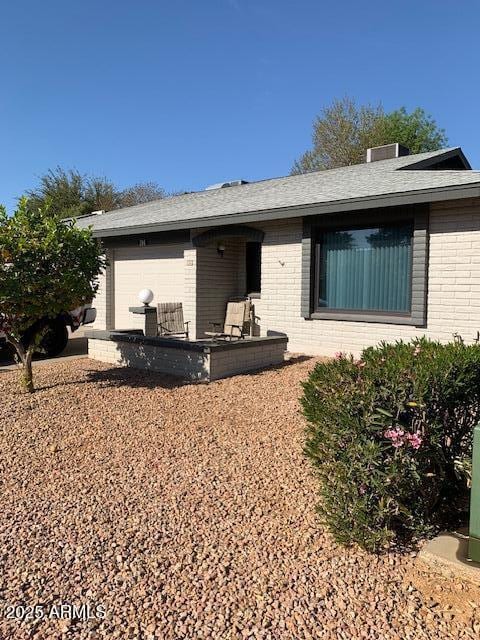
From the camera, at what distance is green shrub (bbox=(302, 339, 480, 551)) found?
2.68 meters

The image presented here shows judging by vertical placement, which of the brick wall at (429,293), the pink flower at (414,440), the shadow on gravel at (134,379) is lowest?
the shadow on gravel at (134,379)

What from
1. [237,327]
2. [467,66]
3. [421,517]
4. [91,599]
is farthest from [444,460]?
[467,66]

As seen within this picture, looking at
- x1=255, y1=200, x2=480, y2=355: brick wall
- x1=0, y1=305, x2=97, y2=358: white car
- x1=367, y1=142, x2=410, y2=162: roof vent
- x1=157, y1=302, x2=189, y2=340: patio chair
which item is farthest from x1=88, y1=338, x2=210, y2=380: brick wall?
x1=367, y1=142, x2=410, y2=162: roof vent

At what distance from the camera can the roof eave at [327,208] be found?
7.14 meters

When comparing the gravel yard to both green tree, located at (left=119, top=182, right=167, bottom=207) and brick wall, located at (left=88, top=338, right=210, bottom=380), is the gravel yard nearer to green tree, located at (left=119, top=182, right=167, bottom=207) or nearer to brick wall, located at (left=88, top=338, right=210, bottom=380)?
brick wall, located at (left=88, top=338, right=210, bottom=380)

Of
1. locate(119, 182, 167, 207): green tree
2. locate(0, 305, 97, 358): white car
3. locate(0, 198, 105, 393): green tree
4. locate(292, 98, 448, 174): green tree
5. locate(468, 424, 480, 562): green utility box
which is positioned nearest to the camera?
locate(468, 424, 480, 562): green utility box

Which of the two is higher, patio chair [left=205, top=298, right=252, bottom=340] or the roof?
the roof

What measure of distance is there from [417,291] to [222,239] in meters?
4.71

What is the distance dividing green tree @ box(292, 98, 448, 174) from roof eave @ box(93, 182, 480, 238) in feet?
73.4

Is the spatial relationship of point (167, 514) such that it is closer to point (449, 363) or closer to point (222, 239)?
point (449, 363)

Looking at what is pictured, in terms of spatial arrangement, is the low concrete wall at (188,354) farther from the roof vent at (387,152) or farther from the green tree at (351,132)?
the green tree at (351,132)

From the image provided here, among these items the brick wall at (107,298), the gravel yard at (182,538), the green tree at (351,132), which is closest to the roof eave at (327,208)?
the brick wall at (107,298)

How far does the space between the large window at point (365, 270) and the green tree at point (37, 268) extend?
457 cm

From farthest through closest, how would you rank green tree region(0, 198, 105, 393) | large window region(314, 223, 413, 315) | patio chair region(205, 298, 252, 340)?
patio chair region(205, 298, 252, 340)
large window region(314, 223, 413, 315)
green tree region(0, 198, 105, 393)
